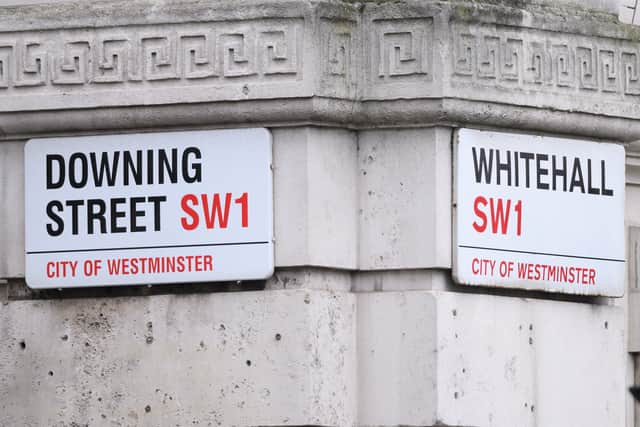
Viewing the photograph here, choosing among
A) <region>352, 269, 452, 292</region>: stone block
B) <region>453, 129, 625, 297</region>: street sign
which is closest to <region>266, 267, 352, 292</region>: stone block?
<region>352, 269, 452, 292</region>: stone block

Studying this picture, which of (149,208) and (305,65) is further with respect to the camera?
(149,208)

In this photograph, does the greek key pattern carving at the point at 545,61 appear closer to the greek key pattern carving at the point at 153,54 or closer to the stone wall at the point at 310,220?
the stone wall at the point at 310,220

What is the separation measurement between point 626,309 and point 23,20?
3.70 meters

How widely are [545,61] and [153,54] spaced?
2006 millimetres

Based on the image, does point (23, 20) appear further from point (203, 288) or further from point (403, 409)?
point (403, 409)

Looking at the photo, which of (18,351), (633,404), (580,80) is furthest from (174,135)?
(633,404)

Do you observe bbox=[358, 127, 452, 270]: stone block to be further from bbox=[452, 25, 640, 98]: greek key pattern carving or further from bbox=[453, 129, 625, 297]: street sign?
bbox=[452, 25, 640, 98]: greek key pattern carving

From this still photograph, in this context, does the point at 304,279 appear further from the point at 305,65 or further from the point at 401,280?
the point at 305,65

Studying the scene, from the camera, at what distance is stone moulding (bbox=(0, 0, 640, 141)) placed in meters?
11.4

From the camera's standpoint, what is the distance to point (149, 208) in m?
11.6

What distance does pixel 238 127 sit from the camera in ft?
37.8

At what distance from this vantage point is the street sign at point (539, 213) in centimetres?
1149

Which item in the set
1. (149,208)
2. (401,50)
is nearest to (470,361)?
(401,50)

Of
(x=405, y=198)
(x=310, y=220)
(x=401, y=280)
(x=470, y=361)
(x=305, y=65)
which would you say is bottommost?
(x=470, y=361)
